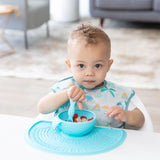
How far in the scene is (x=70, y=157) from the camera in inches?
30.4

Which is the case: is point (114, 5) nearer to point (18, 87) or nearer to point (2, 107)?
point (18, 87)

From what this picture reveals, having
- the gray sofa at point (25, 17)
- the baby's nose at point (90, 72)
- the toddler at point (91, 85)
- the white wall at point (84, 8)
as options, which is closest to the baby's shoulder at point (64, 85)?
the toddler at point (91, 85)

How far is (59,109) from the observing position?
1.08 m

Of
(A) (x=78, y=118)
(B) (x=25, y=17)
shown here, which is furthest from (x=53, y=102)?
(B) (x=25, y=17)

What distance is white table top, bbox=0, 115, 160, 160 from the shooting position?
772 millimetres

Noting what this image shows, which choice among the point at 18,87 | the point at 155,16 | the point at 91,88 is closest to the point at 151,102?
the point at 18,87

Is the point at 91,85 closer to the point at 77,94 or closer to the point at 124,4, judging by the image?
the point at 77,94

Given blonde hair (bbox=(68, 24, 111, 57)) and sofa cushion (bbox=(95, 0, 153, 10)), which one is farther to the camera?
sofa cushion (bbox=(95, 0, 153, 10))

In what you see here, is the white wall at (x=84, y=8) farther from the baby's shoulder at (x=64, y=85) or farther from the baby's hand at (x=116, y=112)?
the baby's hand at (x=116, y=112)

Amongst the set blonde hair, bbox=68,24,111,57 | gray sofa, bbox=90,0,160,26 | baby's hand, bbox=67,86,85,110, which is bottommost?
gray sofa, bbox=90,0,160,26

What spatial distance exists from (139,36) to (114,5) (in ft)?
1.85

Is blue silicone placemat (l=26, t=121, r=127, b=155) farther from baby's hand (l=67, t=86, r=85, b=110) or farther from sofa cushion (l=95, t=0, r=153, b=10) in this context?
sofa cushion (l=95, t=0, r=153, b=10)

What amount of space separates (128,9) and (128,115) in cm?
344

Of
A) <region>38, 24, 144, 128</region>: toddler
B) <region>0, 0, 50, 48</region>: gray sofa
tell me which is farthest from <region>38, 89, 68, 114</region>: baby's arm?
<region>0, 0, 50, 48</region>: gray sofa
